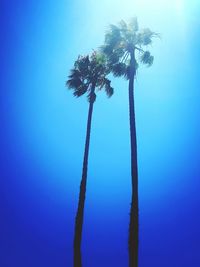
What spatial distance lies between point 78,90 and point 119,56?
4439mm

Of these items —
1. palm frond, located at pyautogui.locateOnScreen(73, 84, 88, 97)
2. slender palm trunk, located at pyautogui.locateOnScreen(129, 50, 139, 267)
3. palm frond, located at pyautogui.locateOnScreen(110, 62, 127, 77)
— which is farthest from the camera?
palm frond, located at pyautogui.locateOnScreen(73, 84, 88, 97)

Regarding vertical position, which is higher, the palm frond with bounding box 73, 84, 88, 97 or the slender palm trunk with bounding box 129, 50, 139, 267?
the palm frond with bounding box 73, 84, 88, 97

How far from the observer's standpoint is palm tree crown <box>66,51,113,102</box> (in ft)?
77.5

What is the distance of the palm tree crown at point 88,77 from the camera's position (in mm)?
23609

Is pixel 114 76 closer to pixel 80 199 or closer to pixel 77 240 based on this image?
pixel 80 199

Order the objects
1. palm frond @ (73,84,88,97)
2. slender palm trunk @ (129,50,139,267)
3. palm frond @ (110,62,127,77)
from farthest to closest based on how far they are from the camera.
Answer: palm frond @ (73,84,88,97)
palm frond @ (110,62,127,77)
slender palm trunk @ (129,50,139,267)

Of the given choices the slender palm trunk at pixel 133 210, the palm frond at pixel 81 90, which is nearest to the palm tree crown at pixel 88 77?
the palm frond at pixel 81 90

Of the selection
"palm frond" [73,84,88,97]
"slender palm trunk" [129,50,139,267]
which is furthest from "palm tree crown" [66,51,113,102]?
"slender palm trunk" [129,50,139,267]

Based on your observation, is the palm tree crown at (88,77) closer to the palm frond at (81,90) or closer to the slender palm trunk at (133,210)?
the palm frond at (81,90)

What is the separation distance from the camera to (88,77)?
23.9 m

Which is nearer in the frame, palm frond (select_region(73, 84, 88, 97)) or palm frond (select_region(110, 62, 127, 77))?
palm frond (select_region(110, 62, 127, 77))

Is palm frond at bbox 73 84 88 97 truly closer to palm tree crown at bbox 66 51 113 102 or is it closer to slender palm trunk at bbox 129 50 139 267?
palm tree crown at bbox 66 51 113 102

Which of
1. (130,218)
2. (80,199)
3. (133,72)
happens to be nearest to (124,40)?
(133,72)

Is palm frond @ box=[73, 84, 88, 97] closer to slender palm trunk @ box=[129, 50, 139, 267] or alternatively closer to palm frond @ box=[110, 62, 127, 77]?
palm frond @ box=[110, 62, 127, 77]
